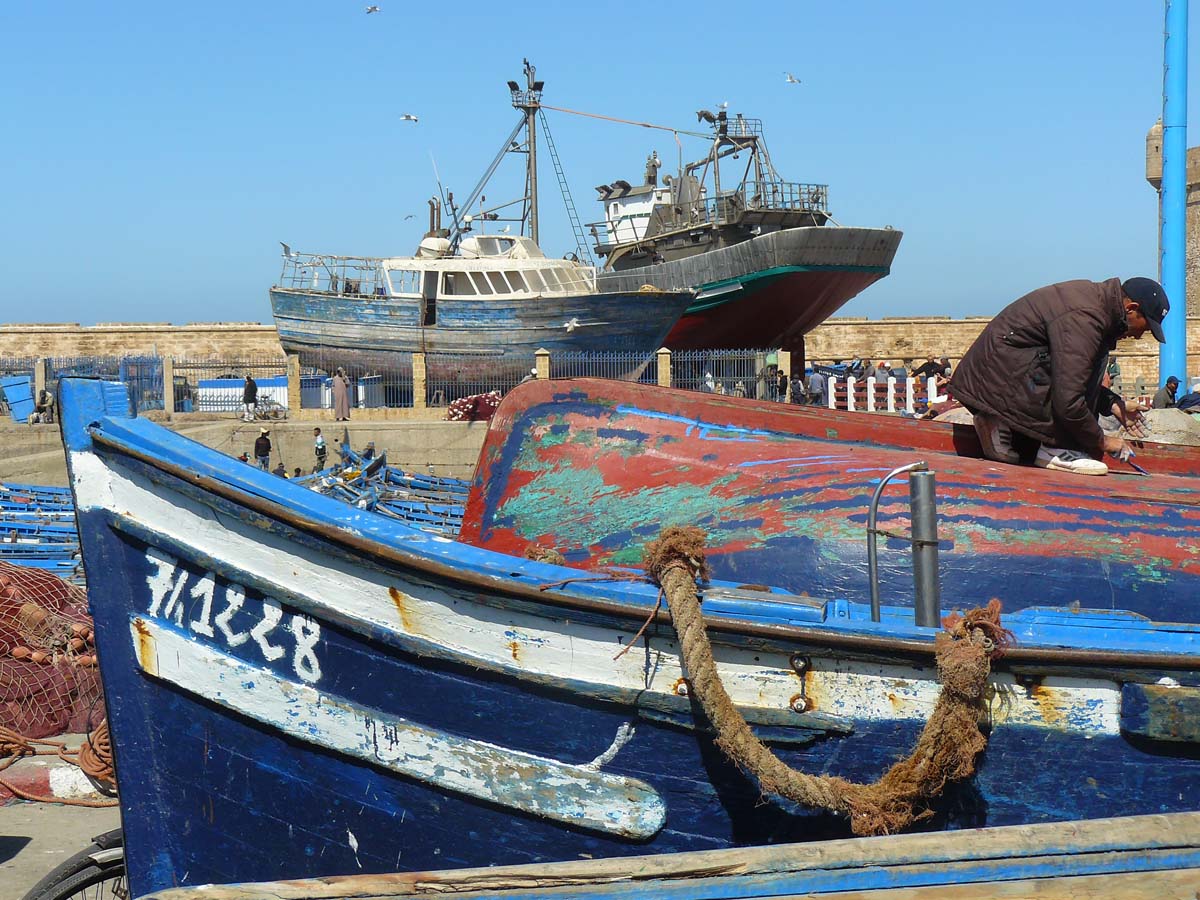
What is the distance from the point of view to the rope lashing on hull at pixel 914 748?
11.1 ft

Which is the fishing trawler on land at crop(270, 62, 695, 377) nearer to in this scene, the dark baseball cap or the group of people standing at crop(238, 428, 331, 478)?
the group of people standing at crop(238, 428, 331, 478)

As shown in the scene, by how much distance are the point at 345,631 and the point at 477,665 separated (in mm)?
446

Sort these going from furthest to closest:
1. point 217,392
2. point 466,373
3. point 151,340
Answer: point 151,340 < point 466,373 < point 217,392

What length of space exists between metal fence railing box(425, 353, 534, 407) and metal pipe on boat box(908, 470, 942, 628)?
73.1ft

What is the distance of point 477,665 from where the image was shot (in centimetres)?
374

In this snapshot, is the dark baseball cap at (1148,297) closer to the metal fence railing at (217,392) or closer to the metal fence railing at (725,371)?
the metal fence railing at (725,371)

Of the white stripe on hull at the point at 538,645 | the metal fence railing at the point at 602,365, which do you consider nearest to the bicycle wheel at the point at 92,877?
the white stripe on hull at the point at 538,645

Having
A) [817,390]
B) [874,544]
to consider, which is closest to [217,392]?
[817,390]

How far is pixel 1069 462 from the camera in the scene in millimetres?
5609

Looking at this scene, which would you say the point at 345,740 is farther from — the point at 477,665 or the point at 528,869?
the point at 528,869

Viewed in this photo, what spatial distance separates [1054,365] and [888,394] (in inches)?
712

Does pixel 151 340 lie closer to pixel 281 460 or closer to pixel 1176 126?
pixel 281 460

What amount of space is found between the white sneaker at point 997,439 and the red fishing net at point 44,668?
4.51 meters

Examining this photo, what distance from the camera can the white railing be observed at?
22297mm
